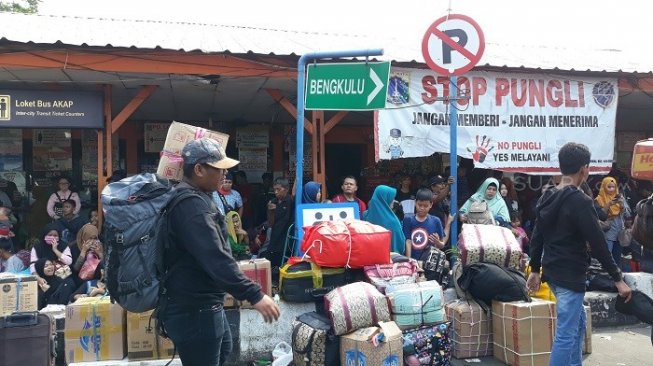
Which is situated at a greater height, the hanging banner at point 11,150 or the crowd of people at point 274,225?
the hanging banner at point 11,150

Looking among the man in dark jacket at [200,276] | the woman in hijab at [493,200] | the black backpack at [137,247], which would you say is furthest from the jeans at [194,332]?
the woman in hijab at [493,200]

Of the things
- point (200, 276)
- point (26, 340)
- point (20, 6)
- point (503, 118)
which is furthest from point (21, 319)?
point (20, 6)

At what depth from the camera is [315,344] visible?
15.9ft

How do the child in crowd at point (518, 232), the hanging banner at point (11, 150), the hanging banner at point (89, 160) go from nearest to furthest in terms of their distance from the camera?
the child in crowd at point (518, 232) → the hanging banner at point (11, 150) → the hanging banner at point (89, 160)

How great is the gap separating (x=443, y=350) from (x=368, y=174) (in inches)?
281

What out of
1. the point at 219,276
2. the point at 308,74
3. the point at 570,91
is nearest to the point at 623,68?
the point at 570,91

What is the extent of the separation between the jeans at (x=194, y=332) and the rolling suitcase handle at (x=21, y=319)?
2.44 meters

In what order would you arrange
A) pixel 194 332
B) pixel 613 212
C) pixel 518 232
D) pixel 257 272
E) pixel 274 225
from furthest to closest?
1. pixel 613 212
2. pixel 518 232
3. pixel 274 225
4. pixel 257 272
5. pixel 194 332

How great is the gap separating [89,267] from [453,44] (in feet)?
15.4

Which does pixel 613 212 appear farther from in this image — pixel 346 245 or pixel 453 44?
pixel 346 245

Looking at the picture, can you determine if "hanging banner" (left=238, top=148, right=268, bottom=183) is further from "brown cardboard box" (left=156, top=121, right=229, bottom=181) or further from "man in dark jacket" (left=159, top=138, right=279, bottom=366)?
"man in dark jacket" (left=159, top=138, right=279, bottom=366)

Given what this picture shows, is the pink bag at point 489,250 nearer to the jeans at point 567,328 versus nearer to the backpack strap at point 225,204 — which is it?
the jeans at point 567,328

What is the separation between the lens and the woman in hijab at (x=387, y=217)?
249 inches

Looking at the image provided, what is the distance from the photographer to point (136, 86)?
7.66 meters
